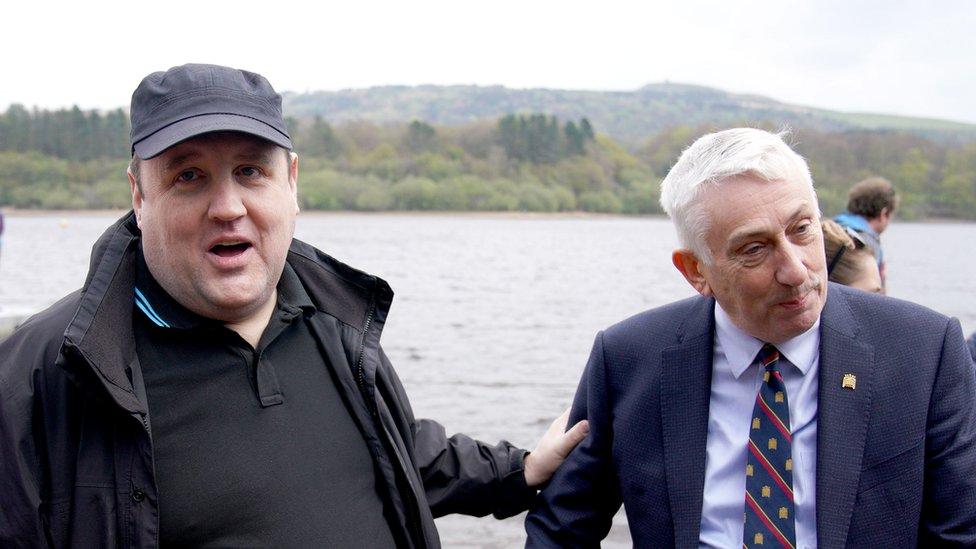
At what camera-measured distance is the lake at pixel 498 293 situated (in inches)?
536

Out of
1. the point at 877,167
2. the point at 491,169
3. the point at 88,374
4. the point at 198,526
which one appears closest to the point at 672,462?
the point at 198,526

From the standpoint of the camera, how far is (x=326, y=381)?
8.55ft

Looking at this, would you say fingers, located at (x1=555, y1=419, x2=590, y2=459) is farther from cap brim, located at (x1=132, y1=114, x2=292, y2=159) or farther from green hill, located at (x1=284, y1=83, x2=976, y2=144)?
green hill, located at (x1=284, y1=83, x2=976, y2=144)

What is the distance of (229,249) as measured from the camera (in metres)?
2.45

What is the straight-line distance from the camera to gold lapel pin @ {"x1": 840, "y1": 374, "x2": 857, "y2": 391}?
2391 millimetres

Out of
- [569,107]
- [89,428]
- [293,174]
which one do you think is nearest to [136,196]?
[293,174]

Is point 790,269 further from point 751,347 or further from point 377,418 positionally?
point 377,418

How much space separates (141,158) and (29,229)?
3009 inches

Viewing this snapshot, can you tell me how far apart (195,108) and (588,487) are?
1515 millimetres

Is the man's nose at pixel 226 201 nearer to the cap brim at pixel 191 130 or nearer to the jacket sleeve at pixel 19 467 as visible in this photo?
the cap brim at pixel 191 130

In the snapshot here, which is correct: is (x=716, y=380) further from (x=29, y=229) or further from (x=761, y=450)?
(x=29, y=229)

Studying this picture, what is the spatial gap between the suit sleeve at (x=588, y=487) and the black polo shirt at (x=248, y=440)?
490 mm

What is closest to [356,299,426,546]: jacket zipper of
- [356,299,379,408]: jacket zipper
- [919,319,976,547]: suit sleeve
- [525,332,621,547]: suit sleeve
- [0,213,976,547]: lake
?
[356,299,379,408]: jacket zipper

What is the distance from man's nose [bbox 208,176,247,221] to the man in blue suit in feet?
3.71
